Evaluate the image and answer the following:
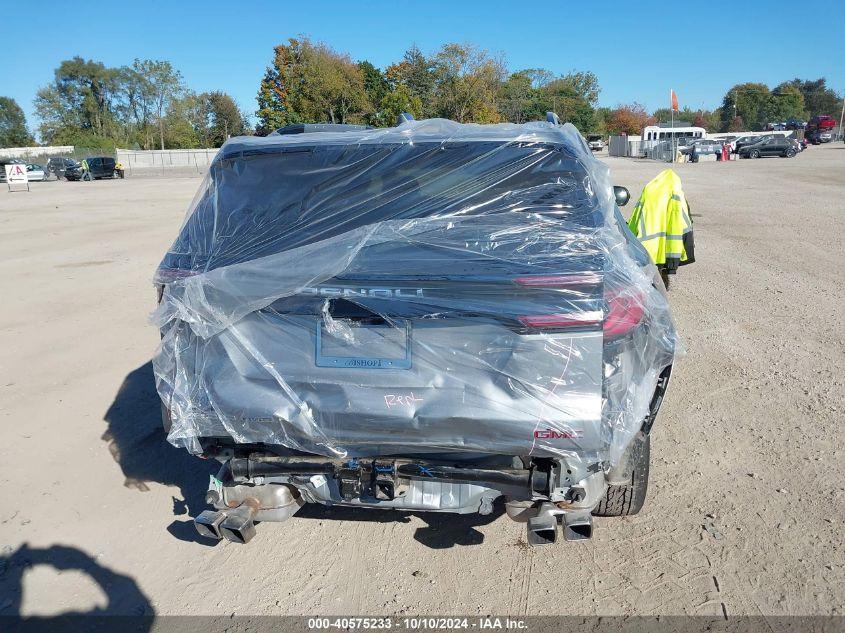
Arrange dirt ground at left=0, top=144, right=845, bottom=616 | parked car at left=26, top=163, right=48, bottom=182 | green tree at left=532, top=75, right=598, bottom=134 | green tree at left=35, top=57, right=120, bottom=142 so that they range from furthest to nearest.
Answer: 1. green tree at left=35, top=57, right=120, bottom=142
2. green tree at left=532, top=75, right=598, bottom=134
3. parked car at left=26, top=163, right=48, bottom=182
4. dirt ground at left=0, top=144, right=845, bottom=616

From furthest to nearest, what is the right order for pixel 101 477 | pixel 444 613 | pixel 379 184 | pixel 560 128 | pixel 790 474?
pixel 101 477, pixel 790 474, pixel 560 128, pixel 379 184, pixel 444 613

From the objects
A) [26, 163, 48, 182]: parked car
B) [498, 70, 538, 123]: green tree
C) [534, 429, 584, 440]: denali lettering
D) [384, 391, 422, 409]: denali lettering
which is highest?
[498, 70, 538, 123]: green tree

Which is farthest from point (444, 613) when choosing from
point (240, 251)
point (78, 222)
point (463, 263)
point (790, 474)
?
point (78, 222)

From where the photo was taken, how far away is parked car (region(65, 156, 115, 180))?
150 ft

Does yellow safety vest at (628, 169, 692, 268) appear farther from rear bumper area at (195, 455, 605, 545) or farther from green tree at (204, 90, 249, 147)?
green tree at (204, 90, 249, 147)

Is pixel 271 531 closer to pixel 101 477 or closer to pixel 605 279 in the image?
pixel 101 477

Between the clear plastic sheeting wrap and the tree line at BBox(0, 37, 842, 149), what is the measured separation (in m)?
33.5

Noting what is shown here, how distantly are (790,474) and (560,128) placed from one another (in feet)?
7.86

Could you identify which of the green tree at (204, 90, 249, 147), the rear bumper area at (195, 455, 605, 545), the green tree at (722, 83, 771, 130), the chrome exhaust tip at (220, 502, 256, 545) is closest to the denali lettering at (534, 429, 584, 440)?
the rear bumper area at (195, 455, 605, 545)

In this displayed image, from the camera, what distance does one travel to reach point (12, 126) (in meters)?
91.6

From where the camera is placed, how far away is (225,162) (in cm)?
338

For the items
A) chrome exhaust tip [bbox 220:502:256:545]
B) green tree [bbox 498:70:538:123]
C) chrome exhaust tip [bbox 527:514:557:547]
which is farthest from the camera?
green tree [bbox 498:70:538:123]

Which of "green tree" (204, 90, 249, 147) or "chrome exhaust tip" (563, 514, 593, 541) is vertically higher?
"green tree" (204, 90, 249, 147)

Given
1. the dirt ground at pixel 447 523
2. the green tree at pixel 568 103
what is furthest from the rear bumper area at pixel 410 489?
the green tree at pixel 568 103
